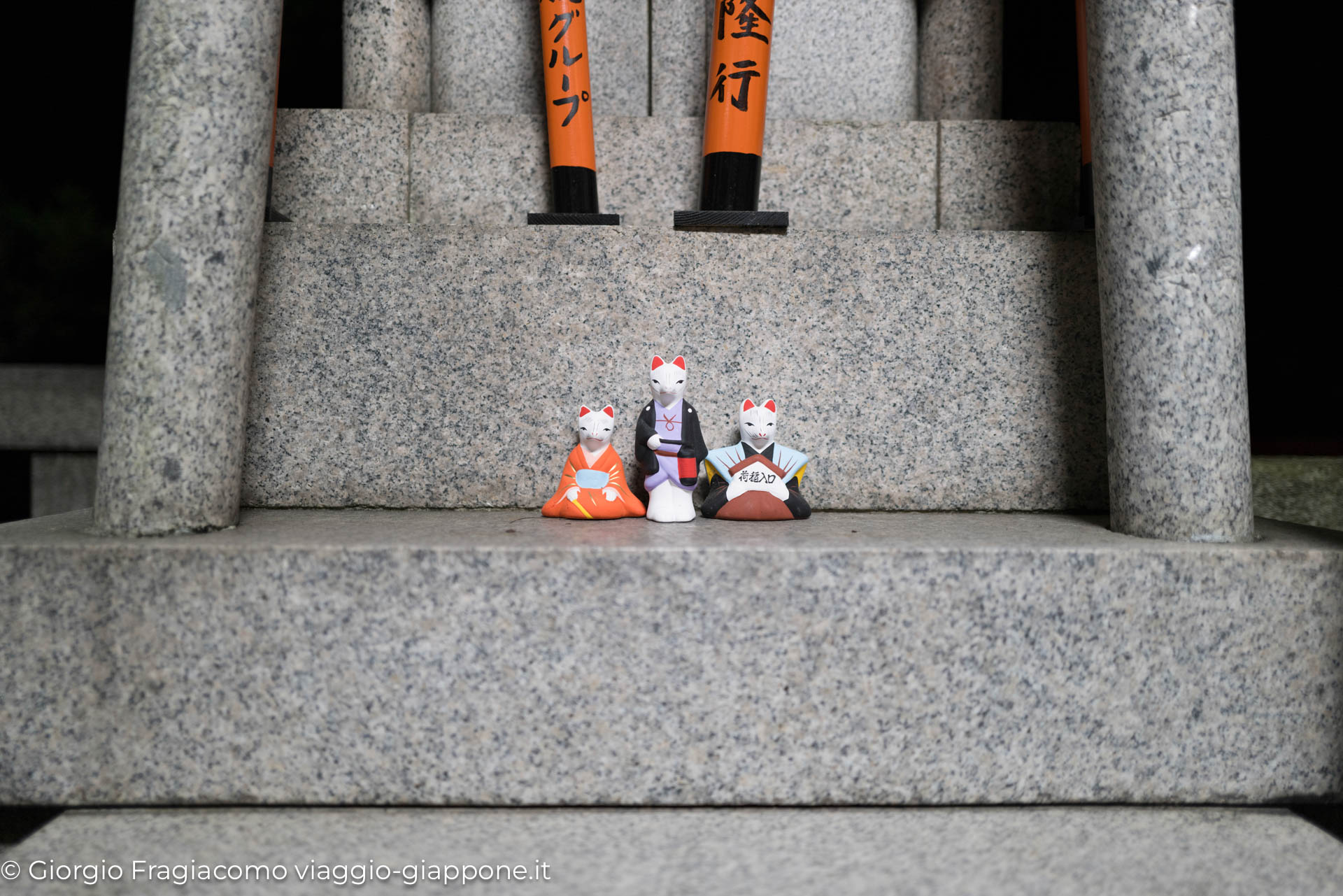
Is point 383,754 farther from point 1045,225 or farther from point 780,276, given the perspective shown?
point 1045,225

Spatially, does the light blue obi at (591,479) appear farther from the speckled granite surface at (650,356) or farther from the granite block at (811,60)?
the granite block at (811,60)

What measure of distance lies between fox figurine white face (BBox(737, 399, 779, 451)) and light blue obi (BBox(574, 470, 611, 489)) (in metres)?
0.43

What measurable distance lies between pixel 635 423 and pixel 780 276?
0.64 m

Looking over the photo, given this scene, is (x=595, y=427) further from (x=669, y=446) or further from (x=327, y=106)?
(x=327, y=106)

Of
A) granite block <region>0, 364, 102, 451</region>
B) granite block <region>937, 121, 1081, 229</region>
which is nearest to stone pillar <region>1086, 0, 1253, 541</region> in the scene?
granite block <region>937, 121, 1081, 229</region>

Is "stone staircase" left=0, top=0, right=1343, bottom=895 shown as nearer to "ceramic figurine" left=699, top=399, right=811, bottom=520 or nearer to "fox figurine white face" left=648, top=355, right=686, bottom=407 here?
"ceramic figurine" left=699, top=399, right=811, bottom=520

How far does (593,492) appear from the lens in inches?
87.8

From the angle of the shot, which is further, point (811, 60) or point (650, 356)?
point (811, 60)

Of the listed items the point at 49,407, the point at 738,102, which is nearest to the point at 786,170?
the point at 738,102

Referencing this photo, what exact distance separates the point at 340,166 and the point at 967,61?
8.00 feet

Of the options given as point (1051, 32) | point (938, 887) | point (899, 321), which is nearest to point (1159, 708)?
point (938, 887)

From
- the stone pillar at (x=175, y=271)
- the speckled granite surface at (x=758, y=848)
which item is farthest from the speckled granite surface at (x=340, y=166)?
the speckled granite surface at (x=758, y=848)

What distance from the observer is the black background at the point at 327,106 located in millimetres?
4117

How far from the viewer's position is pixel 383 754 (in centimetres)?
180
